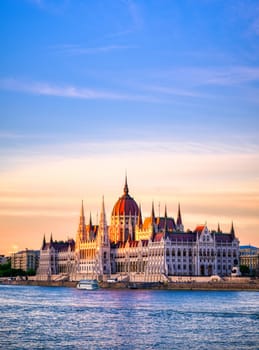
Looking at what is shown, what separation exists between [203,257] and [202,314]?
9022 centimetres

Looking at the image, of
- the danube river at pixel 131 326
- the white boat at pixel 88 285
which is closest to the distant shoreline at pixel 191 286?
the white boat at pixel 88 285

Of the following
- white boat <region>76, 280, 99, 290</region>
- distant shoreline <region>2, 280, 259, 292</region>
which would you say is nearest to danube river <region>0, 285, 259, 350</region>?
distant shoreline <region>2, 280, 259, 292</region>

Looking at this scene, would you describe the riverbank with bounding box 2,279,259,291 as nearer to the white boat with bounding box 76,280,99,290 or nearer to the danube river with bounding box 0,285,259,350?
the white boat with bounding box 76,280,99,290

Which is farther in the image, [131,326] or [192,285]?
[192,285]

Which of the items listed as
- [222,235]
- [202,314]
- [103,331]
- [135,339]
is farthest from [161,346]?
[222,235]

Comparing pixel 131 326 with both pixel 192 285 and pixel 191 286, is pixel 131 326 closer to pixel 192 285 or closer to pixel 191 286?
pixel 191 286

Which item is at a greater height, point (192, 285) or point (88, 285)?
point (88, 285)

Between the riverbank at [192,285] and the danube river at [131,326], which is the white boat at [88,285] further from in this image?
the danube river at [131,326]

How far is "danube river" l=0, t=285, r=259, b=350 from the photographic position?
58000 millimetres

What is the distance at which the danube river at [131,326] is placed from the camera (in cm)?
5800

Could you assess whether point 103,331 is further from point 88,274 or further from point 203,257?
point 88,274

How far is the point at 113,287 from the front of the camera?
16688cm

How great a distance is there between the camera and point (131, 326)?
228 ft

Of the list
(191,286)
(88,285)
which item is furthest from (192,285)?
(88,285)
